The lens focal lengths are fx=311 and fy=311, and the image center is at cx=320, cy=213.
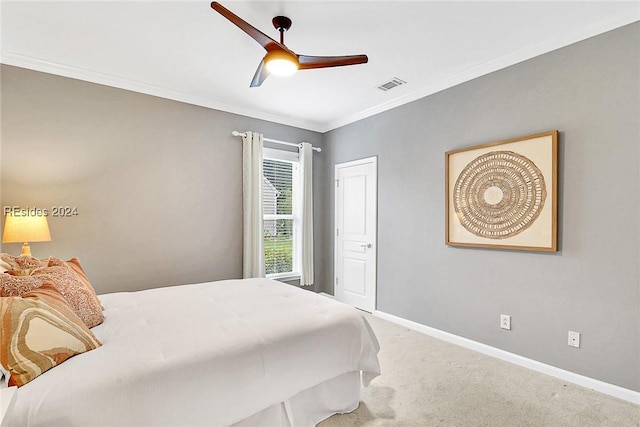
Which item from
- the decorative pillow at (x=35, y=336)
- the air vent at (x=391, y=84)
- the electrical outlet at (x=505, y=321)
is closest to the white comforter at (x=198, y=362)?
the decorative pillow at (x=35, y=336)

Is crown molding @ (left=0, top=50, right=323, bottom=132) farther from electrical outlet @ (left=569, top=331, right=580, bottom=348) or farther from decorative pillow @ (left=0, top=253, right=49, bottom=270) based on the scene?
electrical outlet @ (left=569, top=331, right=580, bottom=348)

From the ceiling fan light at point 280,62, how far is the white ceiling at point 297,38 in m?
0.36

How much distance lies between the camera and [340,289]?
15.1 feet

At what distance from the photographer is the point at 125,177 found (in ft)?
10.8

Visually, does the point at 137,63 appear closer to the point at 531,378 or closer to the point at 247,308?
the point at 247,308

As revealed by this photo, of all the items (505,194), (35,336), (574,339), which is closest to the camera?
(35,336)

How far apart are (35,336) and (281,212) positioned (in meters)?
3.42

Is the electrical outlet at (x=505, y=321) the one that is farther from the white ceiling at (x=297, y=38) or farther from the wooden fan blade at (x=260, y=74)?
the wooden fan blade at (x=260, y=74)

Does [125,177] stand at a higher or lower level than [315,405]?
higher

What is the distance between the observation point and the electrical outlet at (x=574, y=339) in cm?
239

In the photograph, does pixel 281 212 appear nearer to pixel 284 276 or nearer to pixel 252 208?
pixel 252 208

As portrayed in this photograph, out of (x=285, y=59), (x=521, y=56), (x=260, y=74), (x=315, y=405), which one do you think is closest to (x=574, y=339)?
(x=315, y=405)

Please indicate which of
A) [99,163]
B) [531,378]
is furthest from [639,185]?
[99,163]

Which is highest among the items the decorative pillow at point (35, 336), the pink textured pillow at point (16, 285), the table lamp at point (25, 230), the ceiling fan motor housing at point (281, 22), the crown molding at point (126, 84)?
the ceiling fan motor housing at point (281, 22)
